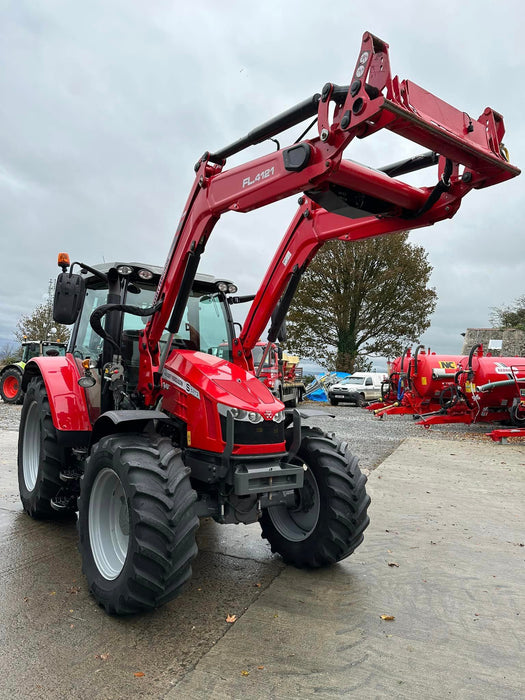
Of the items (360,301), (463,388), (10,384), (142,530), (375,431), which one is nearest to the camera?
(142,530)

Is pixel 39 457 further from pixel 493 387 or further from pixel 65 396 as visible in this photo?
pixel 493 387

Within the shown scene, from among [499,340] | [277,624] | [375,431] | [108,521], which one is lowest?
[375,431]

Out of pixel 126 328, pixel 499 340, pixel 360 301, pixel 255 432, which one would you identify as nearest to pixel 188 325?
pixel 126 328

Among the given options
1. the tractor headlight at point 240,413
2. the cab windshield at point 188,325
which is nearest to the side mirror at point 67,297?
the cab windshield at point 188,325

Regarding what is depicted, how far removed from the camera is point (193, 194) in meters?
3.90

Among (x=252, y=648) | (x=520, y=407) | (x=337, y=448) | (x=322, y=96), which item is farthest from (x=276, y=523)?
(x=520, y=407)

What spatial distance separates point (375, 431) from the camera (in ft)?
45.6

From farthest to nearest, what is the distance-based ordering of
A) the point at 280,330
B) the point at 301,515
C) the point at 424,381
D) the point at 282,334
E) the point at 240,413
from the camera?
the point at 424,381 → the point at 282,334 → the point at 280,330 → the point at 301,515 → the point at 240,413

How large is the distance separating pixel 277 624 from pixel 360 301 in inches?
1139

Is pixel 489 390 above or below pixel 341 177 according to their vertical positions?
below

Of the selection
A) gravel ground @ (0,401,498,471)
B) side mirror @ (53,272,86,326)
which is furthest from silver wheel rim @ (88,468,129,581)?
gravel ground @ (0,401,498,471)

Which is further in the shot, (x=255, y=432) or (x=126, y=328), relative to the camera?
(x=126, y=328)

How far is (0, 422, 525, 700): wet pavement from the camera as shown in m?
2.64

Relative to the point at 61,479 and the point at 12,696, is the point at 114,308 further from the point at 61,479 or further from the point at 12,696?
the point at 12,696
